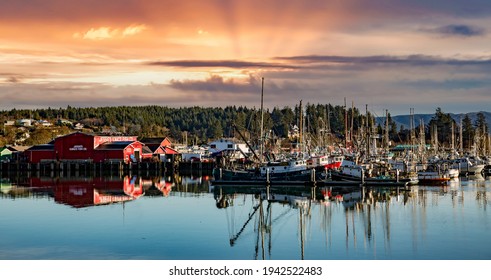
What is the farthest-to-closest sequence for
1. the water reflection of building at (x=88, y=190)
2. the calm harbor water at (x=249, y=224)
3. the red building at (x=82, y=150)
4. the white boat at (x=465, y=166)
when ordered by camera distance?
the red building at (x=82, y=150) → the white boat at (x=465, y=166) → the water reflection of building at (x=88, y=190) → the calm harbor water at (x=249, y=224)

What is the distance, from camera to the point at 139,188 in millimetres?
65688

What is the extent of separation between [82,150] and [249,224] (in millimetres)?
62349

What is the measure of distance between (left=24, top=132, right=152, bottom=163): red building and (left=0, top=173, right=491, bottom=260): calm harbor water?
35.2m

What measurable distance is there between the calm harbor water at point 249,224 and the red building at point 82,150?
35.2 m

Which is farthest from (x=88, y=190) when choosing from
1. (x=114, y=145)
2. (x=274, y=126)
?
(x=274, y=126)

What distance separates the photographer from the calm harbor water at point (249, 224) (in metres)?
29.8

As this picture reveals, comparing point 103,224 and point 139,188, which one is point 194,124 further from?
point 103,224

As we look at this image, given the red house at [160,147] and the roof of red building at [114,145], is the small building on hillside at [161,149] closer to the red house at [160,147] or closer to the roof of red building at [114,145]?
the red house at [160,147]

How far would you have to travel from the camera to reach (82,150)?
97.1 meters

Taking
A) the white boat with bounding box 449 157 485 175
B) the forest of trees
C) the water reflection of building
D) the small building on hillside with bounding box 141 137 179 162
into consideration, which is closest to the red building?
the small building on hillside with bounding box 141 137 179 162

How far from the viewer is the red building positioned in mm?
96312

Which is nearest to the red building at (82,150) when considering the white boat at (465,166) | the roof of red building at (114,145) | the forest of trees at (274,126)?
the roof of red building at (114,145)

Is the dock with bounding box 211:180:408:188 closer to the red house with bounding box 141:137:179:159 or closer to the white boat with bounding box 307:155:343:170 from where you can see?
the white boat with bounding box 307:155:343:170
